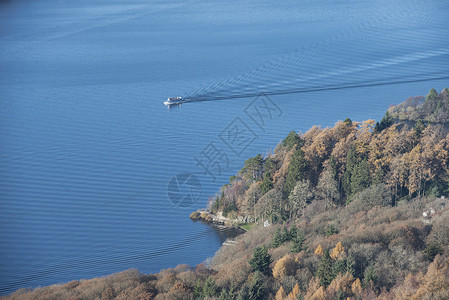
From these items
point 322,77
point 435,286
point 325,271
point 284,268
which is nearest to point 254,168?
point 284,268

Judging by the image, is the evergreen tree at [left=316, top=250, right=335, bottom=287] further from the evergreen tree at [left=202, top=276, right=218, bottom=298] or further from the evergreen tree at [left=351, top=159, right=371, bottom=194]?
the evergreen tree at [left=351, top=159, right=371, bottom=194]

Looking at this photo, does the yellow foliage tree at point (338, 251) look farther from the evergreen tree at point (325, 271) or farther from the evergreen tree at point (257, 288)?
the evergreen tree at point (257, 288)

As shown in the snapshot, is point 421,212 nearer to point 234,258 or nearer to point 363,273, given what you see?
point 363,273

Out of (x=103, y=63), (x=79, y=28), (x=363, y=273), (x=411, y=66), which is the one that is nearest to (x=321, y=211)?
(x=363, y=273)

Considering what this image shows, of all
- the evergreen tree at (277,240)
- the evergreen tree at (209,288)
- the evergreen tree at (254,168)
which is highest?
the evergreen tree at (254,168)

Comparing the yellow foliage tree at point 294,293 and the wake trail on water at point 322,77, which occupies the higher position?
the wake trail on water at point 322,77

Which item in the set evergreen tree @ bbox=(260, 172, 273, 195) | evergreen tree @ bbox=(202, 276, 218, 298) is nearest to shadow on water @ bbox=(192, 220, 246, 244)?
evergreen tree @ bbox=(260, 172, 273, 195)

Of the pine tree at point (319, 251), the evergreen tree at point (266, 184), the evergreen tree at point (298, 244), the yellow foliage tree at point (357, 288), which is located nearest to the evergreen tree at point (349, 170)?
the evergreen tree at point (266, 184)
